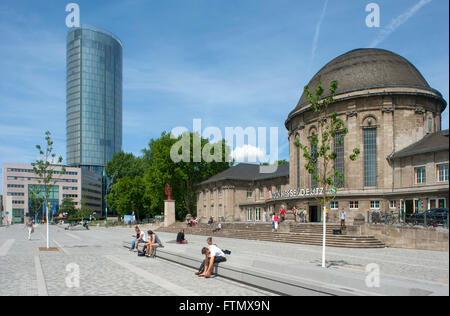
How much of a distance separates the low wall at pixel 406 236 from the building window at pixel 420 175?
39.3ft

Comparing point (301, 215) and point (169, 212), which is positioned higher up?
point (301, 215)

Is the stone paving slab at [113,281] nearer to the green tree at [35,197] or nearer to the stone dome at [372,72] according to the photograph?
the green tree at [35,197]

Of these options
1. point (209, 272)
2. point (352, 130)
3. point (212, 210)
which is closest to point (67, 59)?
point (212, 210)

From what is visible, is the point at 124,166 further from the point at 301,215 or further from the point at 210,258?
the point at 210,258

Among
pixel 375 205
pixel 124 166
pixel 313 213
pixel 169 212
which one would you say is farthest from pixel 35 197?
pixel 124 166

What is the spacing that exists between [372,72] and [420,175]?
11856 mm

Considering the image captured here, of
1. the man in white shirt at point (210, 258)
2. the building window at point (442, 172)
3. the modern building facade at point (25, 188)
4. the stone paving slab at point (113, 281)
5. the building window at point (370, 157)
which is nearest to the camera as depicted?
the stone paving slab at point (113, 281)

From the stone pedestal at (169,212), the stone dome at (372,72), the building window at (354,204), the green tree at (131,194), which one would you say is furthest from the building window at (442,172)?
the green tree at (131,194)

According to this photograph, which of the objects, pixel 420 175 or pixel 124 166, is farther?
pixel 124 166

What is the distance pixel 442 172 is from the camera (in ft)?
109

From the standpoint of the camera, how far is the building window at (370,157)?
39875 mm

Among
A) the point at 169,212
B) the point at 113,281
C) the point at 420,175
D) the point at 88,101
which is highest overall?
the point at 88,101

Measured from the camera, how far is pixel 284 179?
200 feet
